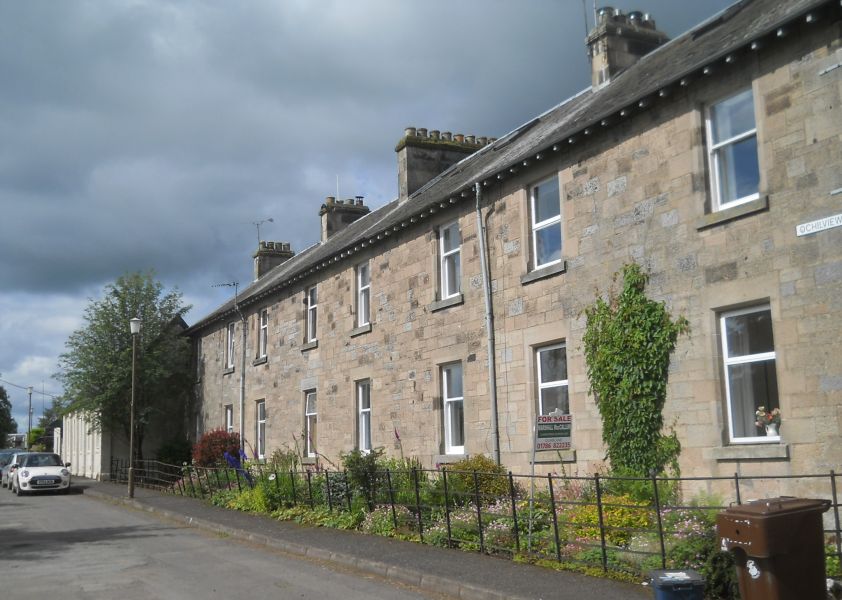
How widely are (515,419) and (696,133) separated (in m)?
5.76

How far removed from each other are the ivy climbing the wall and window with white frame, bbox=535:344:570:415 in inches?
42.8

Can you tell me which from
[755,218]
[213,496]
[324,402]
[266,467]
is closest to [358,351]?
[324,402]

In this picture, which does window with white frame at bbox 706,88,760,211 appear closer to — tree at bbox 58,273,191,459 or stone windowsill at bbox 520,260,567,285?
stone windowsill at bbox 520,260,567,285

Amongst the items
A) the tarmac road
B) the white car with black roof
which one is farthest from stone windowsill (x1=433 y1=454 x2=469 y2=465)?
the white car with black roof

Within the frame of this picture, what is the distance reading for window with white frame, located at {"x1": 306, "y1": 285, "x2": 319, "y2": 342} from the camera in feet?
77.5

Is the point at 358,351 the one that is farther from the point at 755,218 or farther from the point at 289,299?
the point at 755,218

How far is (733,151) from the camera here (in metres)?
11.2

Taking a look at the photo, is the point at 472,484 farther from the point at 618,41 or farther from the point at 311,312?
the point at 311,312

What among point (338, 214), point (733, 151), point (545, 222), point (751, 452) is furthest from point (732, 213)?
point (338, 214)

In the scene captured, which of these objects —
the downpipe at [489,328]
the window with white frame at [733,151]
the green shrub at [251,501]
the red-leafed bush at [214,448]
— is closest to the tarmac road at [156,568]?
the green shrub at [251,501]

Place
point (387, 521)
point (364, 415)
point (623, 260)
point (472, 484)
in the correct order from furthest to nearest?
point (364, 415) < point (472, 484) < point (387, 521) < point (623, 260)

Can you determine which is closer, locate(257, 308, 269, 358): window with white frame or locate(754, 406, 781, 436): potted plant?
locate(754, 406, 781, 436): potted plant

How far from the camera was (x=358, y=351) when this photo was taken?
20.4m

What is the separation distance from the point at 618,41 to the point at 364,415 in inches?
408
